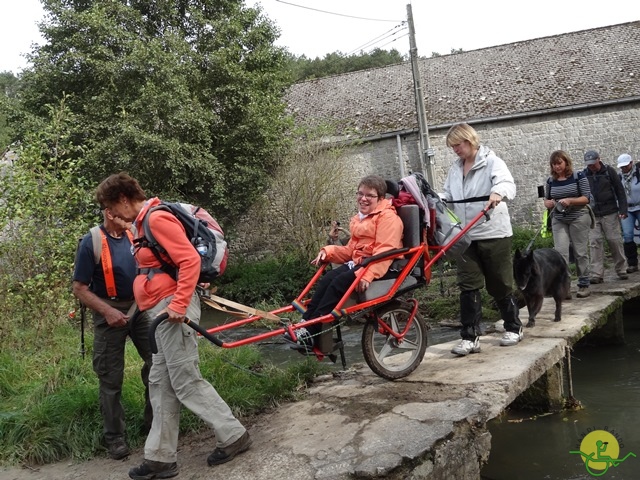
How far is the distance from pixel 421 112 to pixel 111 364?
56.5 ft

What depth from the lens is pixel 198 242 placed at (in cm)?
412

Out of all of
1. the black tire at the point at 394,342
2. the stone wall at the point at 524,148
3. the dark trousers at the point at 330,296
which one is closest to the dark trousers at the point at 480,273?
the black tire at the point at 394,342

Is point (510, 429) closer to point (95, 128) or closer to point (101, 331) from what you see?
point (101, 331)

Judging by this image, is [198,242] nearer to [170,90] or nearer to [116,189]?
[116,189]

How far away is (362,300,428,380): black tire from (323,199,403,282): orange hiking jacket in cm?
43

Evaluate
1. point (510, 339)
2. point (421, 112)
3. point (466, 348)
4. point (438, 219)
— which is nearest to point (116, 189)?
point (438, 219)

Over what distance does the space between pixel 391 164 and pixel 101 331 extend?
18269 mm

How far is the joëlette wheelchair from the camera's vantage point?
16.5ft

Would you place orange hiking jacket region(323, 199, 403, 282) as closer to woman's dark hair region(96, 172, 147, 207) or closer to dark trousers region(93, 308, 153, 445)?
dark trousers region(93, 308, 153, 445)

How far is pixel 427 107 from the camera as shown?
2278 cm

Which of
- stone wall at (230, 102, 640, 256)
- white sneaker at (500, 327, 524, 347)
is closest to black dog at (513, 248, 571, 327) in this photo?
white sneaker at (500, 327, 524, 347)

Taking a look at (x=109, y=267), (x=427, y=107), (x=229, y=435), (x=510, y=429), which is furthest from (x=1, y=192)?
(x=427, y=107)

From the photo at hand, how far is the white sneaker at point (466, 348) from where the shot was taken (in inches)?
237

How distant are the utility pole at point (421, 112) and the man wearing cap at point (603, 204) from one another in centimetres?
1112
